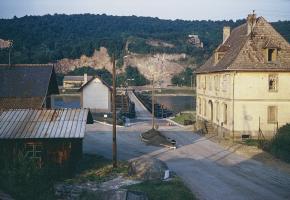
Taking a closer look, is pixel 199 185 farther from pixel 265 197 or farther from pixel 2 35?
pixel 2 35

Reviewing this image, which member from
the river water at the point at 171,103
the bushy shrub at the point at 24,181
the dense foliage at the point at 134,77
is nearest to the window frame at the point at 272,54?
the bushy shrub at the point at 24,181

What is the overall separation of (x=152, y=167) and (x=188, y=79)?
406 feet

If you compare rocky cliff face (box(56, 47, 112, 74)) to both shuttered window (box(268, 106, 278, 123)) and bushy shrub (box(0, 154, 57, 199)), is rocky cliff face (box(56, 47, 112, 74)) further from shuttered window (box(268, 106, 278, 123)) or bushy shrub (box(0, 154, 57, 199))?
bushy shrub (box(0, 154, 57, 199))

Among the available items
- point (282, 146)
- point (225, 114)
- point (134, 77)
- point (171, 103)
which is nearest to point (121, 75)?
point (134, 77)

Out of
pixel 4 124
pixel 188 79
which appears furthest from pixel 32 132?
pixel 188 79

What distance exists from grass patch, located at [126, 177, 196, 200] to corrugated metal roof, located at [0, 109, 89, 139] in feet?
16.0

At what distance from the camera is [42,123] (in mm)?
24078

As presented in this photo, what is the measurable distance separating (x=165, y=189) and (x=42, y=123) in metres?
8.97

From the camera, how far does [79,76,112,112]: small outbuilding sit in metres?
59.5

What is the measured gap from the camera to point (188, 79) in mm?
145500

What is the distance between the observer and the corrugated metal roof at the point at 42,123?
23.0 m

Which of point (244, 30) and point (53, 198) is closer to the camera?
point (53, 198)

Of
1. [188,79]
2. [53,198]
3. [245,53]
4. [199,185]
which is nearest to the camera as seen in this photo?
[53,198]

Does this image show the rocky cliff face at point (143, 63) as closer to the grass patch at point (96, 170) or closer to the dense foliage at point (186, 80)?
the dense foliage at point (186, 80)
